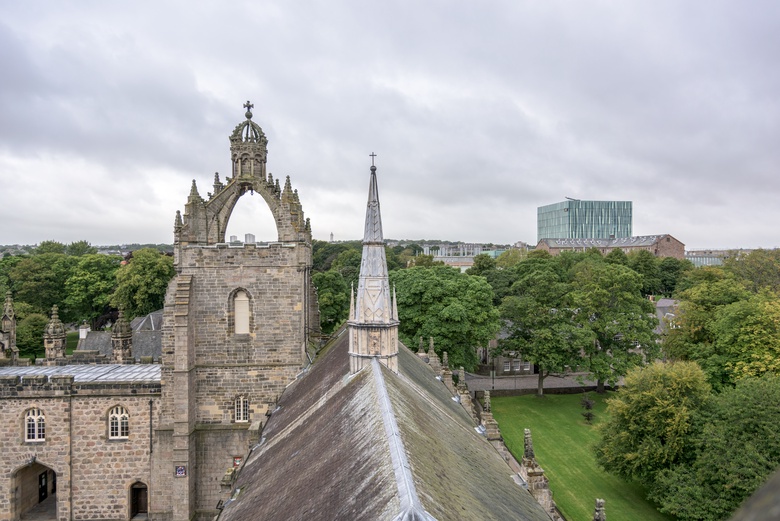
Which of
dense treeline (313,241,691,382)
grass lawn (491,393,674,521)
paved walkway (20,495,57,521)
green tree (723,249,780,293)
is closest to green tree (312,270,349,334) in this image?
dense treeline (313,241,691,382)

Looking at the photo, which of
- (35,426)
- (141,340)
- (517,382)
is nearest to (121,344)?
(35,426)

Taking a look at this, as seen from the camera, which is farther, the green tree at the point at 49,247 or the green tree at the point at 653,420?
the green tree at the point at 49,247

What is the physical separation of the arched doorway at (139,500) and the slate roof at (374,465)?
10.1 meters

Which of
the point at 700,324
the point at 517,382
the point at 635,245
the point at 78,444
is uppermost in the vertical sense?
the point at 635,245

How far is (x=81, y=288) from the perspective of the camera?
197 ft

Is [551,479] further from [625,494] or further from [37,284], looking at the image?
[37,284]

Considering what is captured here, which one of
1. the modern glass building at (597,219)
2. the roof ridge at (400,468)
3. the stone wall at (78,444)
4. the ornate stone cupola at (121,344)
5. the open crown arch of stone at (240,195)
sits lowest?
the stone wall at (78,444)

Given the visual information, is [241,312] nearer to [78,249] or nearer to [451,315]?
[451,315]

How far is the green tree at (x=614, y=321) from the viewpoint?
37.7 meters


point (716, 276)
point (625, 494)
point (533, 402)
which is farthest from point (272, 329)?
point (716, 276)

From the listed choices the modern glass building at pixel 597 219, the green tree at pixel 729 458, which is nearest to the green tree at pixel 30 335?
the green tree at pixel 729 458

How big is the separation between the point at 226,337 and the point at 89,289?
152 ft

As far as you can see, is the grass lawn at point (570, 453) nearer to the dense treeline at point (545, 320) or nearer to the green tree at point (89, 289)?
the dense treeline at point (545, 320)

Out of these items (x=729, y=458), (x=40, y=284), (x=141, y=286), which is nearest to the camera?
(x=729, y=458)
